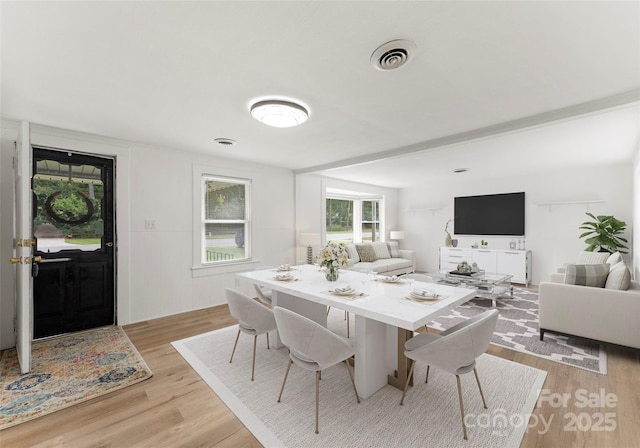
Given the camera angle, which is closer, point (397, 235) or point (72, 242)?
point (72, 242)

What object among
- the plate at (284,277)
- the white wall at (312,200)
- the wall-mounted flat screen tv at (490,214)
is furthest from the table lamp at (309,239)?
the wall-mounted flat screen tv at (490,214)

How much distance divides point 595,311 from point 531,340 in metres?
0.66

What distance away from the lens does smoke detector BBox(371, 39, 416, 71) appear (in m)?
1.69

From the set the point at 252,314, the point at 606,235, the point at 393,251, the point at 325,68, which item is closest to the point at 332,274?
the point at 252,314

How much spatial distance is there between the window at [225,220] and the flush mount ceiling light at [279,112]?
2336 mm

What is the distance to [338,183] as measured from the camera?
260 inches

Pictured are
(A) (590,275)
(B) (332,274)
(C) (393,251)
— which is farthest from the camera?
(C) (393,251)

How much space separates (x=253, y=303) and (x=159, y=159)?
282cm

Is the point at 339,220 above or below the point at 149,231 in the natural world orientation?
above

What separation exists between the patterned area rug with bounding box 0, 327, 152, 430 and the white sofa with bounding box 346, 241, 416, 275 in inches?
147

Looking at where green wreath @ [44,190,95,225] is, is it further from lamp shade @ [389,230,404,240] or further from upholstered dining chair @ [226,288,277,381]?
lamp shade @ [389,230,404,240]

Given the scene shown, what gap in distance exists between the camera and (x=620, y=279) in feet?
9.04

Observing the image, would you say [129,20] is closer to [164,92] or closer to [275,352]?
[164,92]

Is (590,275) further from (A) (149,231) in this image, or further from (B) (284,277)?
(A) (149,231)
